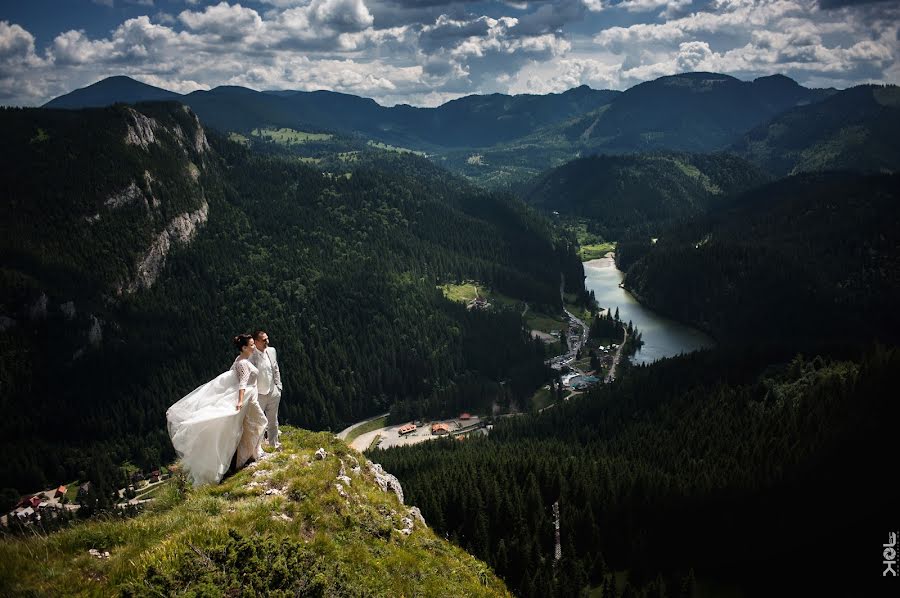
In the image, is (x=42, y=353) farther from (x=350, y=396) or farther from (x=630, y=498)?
(x=630, y=498)

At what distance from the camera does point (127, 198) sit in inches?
7564

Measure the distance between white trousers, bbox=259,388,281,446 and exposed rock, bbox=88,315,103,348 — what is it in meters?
165

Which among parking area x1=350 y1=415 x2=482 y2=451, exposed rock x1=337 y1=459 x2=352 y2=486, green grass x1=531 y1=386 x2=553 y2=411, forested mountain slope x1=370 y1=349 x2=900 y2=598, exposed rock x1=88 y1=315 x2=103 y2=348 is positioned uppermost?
exposed rock x1=337 y1=459 x2=352 y2=486

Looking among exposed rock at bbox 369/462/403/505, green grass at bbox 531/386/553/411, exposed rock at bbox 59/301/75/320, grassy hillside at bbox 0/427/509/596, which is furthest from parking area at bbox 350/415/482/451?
grassy hillside at bbox 0/427/509/596

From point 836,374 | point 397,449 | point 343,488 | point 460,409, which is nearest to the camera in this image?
point 343,488

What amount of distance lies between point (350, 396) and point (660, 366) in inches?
3705

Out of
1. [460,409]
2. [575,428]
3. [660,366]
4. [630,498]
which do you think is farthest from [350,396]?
[630,498]

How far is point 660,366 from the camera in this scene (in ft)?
476

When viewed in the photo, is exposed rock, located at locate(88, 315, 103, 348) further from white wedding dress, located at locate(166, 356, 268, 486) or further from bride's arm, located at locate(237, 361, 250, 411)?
bride's arm, located at locate(237, 361, 250, 411)

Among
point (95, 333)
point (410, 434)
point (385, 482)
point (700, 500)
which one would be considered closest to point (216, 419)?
point (385, 482)

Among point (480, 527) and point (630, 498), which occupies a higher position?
point (480, 527)

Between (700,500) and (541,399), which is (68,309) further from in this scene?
(700,500)

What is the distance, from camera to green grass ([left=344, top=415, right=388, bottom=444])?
15775 cm

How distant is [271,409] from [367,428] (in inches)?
5541
